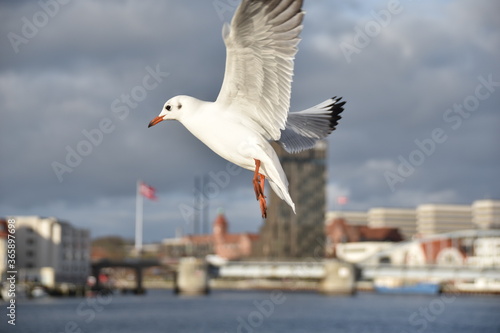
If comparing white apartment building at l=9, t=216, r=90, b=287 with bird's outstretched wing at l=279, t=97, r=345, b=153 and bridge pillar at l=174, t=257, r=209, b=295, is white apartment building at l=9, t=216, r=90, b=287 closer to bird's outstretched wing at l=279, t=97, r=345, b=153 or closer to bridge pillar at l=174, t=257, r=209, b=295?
bridge pillar at l=174, t=257, r=209, b=295

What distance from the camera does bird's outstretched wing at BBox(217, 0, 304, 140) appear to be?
4574mm

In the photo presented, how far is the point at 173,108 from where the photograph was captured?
175 inches

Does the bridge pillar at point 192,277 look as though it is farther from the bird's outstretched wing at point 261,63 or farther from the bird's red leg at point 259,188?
the bird's red leg at point 259,188

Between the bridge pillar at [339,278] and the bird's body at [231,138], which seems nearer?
the bird's body at [231,138]

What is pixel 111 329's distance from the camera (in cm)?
8469

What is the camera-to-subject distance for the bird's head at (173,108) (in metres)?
4.43

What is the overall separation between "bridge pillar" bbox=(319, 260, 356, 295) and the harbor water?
1028cm

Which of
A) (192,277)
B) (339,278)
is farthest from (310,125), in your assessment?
(192,277)

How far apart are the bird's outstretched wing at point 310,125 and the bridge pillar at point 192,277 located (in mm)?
143773

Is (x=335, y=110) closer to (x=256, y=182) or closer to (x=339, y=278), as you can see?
(x=256, y=182)

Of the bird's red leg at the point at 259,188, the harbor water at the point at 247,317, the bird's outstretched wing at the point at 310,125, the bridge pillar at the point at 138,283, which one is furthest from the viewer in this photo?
the bridge pillar at the point at 138,283

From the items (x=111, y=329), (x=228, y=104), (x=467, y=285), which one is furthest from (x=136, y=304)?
(x=228, y=104)

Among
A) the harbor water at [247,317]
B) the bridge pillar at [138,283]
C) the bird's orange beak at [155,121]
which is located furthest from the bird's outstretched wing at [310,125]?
the bridge pillar at [138,283]

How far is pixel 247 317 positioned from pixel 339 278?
162ft
